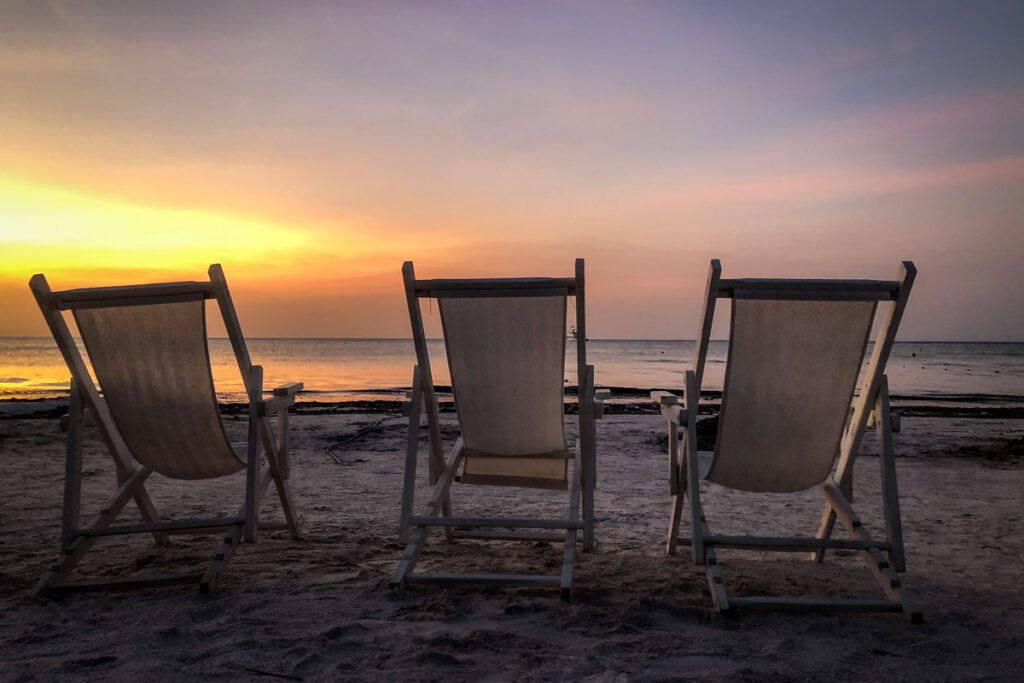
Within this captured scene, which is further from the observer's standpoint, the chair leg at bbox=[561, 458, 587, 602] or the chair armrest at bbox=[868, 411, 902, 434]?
the chair armrest at bbox=[868, 411, 902, 434]

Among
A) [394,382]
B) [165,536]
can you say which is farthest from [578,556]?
[394,382]

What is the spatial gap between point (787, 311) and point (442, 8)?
6.62 meters

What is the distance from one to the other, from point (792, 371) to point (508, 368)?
1.28 meters

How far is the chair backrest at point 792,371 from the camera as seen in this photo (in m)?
2.96

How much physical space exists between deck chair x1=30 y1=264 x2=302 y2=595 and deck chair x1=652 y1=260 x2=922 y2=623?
2001mm

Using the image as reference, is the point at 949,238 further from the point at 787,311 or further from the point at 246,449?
the point at 246,449

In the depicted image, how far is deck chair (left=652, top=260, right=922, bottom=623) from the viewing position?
2947 millimetres

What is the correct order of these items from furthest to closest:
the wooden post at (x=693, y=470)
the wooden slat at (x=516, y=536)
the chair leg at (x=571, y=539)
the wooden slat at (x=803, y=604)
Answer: the wooden slat at (x=516, y=536) < the wooden post at (x=693, y=470) < the chair leg at (x=571, y=539) < the wooden slat at (x=803, y=604)

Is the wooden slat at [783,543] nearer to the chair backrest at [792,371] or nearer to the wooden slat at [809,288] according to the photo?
the chair backrest at [792,371]

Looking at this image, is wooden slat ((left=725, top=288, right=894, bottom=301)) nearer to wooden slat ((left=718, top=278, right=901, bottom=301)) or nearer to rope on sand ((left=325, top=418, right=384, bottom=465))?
wooden slat ((left=718, top=278, right=901, bottom=301))

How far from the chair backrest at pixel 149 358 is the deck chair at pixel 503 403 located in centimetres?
93

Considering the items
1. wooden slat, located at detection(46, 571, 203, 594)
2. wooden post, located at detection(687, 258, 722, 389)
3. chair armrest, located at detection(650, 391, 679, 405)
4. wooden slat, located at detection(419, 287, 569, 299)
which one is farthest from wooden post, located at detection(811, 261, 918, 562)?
wooden slat, located at detection(46, 571, 203, 594)

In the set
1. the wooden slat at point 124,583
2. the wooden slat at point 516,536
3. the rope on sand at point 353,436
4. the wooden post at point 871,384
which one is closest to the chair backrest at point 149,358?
the wooden slat at point 124,583

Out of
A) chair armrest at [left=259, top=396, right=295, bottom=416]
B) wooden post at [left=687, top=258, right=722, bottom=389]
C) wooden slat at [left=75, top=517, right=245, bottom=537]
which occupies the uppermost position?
wooden post at [left=687, top=258, right=722, bottom=389]
